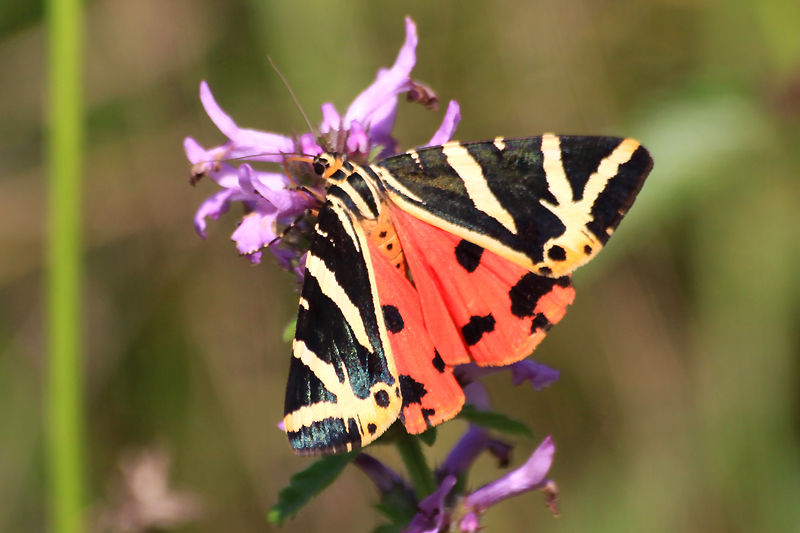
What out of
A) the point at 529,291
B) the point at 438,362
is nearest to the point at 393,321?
the point at 438,362

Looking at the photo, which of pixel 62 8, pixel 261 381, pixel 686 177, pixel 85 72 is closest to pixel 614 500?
pixel 686 177

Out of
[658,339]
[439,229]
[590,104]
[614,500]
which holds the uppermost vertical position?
[590,104]

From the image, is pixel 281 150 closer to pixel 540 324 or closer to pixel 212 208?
pixel 212 208

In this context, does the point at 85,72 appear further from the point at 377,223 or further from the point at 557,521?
the point at 557,521

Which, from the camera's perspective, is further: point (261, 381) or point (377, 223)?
point (261, 381)

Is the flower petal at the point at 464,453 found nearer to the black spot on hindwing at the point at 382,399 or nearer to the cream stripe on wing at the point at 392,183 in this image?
the black spot on hindwing at the point at 382,399

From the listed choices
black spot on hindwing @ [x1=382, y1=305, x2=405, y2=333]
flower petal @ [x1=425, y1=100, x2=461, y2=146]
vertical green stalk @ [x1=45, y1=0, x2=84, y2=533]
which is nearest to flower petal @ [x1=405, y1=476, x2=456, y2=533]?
black spot on hindwing @ [x1=382, y1=305, x2=405, y2=333]
